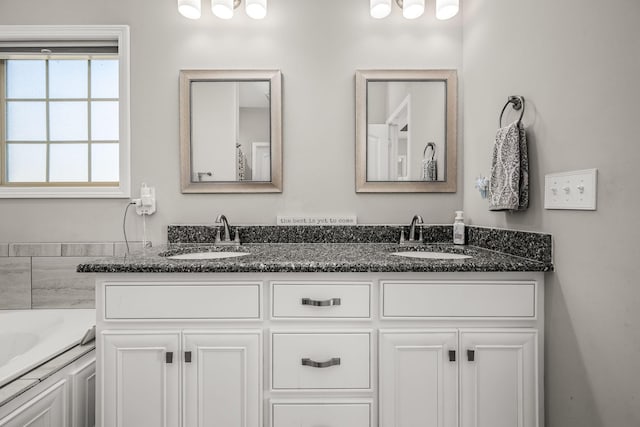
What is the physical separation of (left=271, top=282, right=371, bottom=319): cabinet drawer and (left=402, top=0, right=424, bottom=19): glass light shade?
4.59ft

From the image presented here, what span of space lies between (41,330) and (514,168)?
7.17 ft

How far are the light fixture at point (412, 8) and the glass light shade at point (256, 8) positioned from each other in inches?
27.5

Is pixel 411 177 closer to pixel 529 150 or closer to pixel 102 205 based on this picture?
pixel 529 150

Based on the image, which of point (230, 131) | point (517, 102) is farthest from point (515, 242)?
point (230, 131)

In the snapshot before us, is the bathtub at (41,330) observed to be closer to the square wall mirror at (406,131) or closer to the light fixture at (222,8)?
the square wall mirror at (406,131)

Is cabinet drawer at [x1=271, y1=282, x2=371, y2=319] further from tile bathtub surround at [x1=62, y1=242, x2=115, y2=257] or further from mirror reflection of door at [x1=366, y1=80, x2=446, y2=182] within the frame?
tile bathtub surround at [x1=62, y1=242, x2=115, y2=257]

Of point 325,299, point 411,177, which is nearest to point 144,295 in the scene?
point 325,299

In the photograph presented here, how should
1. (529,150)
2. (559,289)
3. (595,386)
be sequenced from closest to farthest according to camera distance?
(595,386)
(559,289)
(529,150)

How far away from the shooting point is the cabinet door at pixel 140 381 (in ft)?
3.69

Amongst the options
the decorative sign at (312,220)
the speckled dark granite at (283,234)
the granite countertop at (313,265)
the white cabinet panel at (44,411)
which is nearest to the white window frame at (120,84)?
the speckled dark granite at (283,234)

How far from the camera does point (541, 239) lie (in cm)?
117

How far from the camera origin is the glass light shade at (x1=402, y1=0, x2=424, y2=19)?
64.5 inches

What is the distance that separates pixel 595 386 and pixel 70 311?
2189 millimetres

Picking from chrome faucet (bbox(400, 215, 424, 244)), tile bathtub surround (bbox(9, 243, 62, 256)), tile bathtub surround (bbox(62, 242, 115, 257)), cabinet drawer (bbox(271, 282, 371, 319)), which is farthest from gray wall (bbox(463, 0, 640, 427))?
tile bathtub surround (bbox(9, 243, 62, 256))
